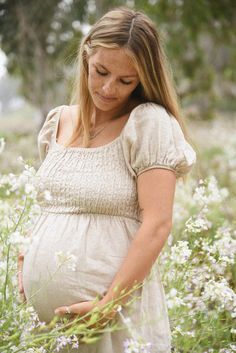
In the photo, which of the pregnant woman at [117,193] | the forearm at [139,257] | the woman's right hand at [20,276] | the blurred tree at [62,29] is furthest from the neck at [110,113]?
the blurred tree at [62,29]

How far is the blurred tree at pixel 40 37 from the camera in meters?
10.4

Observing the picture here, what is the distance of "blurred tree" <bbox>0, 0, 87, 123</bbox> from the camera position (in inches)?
408

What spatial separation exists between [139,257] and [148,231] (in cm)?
9

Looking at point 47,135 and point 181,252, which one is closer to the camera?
point 181,252

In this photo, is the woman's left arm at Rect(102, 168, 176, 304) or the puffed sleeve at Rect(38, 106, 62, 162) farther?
the puffed sleeve at Rect(38, 106, 62, 162)

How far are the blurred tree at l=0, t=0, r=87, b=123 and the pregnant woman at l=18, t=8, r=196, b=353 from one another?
27.0 feet

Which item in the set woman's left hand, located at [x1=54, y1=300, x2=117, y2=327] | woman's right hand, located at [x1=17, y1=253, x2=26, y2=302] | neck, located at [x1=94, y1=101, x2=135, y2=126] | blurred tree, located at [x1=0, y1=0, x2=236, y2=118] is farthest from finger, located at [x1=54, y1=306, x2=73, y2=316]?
blurred tree, located at [x1=0, y1=0, x2=236, y2=118]

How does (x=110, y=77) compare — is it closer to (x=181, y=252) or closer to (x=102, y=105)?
(x=102, y=105)

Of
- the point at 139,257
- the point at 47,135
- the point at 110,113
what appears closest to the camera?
the point at 139,257

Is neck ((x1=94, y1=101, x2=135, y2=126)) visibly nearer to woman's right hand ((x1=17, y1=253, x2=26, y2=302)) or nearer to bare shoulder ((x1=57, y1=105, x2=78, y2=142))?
bare shoulder ((x1=57, y1=105, x2=78, y2=142))

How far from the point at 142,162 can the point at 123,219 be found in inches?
9.1

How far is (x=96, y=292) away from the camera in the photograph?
1.85 meters

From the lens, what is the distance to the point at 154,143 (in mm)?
1838

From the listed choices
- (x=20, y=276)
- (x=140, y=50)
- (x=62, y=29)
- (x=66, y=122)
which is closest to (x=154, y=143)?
(x=140, y=50)
